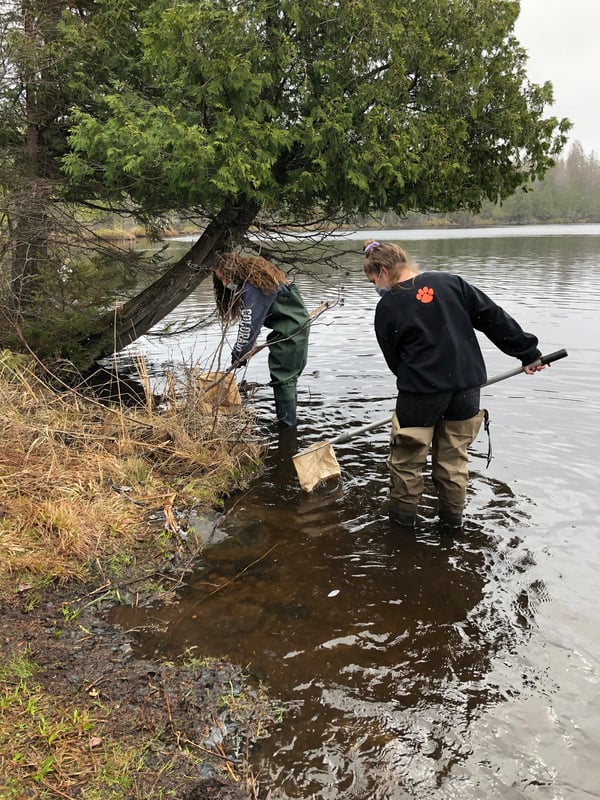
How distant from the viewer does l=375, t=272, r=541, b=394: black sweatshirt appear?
13.9ft

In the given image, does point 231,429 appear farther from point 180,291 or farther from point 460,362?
point 180,291

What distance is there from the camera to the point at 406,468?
4.67 m

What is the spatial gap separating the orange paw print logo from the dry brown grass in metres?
2.40

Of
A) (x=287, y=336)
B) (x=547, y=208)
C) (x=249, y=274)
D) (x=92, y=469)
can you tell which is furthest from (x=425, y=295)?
(x=547, y=208)

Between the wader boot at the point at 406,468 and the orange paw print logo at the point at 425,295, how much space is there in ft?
3.18

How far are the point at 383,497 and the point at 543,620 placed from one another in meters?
1.98

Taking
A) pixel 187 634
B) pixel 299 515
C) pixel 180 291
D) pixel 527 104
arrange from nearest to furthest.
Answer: pixel 187 634, pixel 299 515, pixel 527 104, pixel 180 291

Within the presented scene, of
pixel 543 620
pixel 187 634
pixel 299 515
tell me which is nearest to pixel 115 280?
pixel 299 515

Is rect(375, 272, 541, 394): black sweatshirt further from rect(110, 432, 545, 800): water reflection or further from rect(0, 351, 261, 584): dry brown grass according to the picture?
rect(0, 351, 261, 584): dry brown grass

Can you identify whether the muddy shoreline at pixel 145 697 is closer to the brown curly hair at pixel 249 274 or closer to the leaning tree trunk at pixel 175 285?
the brown curly hair at pixel 249 274

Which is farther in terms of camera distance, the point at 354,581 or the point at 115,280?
the point at 115,280

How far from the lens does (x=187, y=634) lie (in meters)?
3.50

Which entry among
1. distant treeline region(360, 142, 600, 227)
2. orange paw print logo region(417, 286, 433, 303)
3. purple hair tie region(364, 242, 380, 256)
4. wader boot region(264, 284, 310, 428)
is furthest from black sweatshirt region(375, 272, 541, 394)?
distant treeline region(360, 142, 600, 227)

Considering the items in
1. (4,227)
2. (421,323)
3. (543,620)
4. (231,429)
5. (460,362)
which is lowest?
(543,620)
